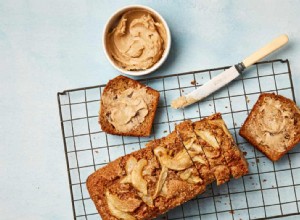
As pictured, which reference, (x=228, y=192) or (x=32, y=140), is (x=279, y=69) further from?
(x=32, y=140)

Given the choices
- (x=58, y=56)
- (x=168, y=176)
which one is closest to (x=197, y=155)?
(x=168, y=176)

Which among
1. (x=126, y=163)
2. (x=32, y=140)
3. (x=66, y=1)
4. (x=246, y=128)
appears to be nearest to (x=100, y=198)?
(x=126, y=163)

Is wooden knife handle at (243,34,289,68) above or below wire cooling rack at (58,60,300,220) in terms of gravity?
above

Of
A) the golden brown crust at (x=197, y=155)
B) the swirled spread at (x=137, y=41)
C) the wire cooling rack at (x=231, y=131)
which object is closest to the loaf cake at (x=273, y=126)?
the wire cooling rack at (x=231, y=131)

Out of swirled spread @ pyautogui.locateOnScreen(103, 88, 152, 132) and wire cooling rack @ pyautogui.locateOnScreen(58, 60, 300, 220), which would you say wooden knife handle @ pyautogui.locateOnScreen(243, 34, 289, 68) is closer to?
wire cooling rack @ pyautogui.locateOnScreen(58, 60, 300, 220)

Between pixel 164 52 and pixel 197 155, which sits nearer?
pixel 197 155

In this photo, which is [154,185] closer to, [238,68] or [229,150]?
[229,150]

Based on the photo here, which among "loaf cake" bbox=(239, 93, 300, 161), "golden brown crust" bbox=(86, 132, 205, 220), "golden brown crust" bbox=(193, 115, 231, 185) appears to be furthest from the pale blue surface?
"golden brown crust" bbox=(193, 115, 231, 185)
